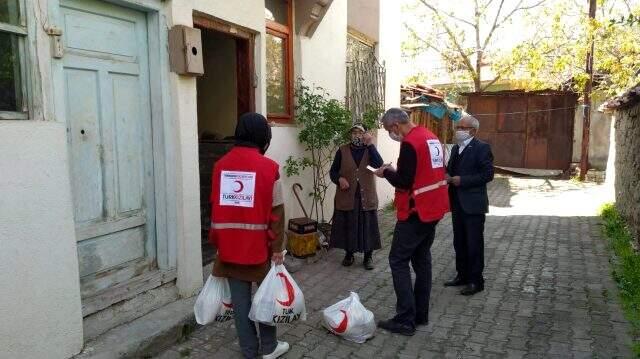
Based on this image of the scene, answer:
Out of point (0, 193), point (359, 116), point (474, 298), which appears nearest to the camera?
point (0, 193)

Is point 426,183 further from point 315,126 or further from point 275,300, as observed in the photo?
point 315,126

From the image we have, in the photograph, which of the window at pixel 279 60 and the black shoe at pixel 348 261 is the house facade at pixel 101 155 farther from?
the black shoe at pixel 348 261

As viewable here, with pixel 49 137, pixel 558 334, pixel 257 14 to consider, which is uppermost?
pixel 257 14

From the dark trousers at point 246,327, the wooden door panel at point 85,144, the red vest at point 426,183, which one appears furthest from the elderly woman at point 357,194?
the wooden door panel at point 85,144

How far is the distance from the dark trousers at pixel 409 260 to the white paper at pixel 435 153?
1.47ft

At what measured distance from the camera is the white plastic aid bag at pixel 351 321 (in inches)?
148

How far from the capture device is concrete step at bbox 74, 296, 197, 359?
3330 millimetres

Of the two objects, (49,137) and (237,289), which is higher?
(49,137)

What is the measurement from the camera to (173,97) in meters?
4.06

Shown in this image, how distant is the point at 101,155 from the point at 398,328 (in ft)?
8.89

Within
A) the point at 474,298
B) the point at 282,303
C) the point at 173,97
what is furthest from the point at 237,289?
the point at 474,298

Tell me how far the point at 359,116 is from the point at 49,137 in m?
5.98

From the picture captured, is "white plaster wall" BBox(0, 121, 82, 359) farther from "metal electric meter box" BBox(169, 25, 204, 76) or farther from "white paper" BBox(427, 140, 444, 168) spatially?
"white paper" BBox(427, 140, 444, 168)

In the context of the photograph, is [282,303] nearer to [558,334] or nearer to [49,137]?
[49,137]
